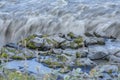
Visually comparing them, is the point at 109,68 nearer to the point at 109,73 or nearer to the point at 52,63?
the point at 109,73

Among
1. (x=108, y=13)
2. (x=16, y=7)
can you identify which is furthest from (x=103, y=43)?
(x=16, y=7)

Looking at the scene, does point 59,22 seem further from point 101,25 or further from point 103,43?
point 103,43

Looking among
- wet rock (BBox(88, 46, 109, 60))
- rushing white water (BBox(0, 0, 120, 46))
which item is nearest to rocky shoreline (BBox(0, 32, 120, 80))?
wet rock (BBox(88, 46, 109, 60))

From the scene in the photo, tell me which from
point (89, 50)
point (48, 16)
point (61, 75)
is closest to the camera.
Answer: point (61, 75)

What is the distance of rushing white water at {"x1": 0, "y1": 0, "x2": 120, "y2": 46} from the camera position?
10.8m

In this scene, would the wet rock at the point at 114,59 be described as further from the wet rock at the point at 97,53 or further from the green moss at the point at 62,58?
the green moss at the point at 62,58

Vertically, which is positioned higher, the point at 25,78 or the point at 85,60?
the point at 25,78

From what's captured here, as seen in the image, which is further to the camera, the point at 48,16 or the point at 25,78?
the point at 48,16

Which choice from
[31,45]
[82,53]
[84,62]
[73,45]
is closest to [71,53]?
[82,53]

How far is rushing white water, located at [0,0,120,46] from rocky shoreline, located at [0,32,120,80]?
5.18 feet

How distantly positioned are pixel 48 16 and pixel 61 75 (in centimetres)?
623

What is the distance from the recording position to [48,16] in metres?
11.9

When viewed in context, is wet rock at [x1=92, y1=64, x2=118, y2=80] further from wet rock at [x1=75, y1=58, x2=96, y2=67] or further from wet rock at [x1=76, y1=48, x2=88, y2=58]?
wet rock at [x1=76, y1=48, x2=88, y2=58]

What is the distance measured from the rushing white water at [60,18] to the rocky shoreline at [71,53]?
1579mm
